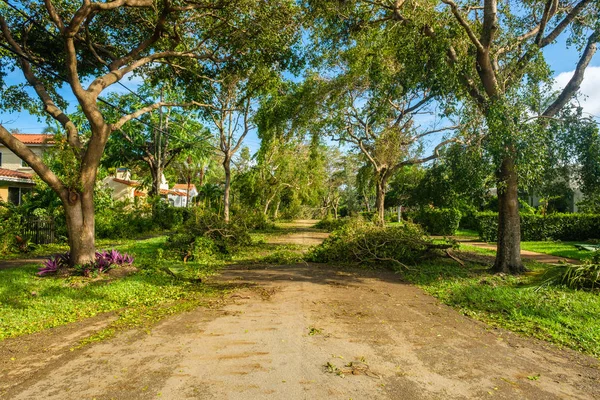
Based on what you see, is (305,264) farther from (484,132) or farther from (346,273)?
(484,132)

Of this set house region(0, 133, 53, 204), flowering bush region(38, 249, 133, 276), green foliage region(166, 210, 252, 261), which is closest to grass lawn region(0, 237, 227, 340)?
flowering bush region(38, 249, 133, 276)

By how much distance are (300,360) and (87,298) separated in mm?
4821

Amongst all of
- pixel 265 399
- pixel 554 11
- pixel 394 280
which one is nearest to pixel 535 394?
pixel 265 399

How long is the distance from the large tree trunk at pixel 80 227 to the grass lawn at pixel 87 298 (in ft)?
2.15

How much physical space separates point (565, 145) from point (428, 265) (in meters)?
4.69

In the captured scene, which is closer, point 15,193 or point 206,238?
point 206,238

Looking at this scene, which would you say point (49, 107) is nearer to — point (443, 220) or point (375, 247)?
point (375, 247)

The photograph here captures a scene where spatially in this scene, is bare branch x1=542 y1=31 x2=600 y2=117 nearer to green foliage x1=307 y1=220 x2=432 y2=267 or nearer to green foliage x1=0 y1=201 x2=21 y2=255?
green foliage x1=307 y1=220 x2=432 y2=267

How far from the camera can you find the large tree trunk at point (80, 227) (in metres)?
8.96

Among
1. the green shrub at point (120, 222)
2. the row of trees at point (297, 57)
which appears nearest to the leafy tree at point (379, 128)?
the row of trees at point (297, 57)

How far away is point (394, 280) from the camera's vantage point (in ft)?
31.5

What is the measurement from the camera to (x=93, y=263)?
29.5 ft

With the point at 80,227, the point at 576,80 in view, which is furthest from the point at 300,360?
the point at 576,80

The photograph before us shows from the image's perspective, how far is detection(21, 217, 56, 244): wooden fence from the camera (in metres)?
14.1
